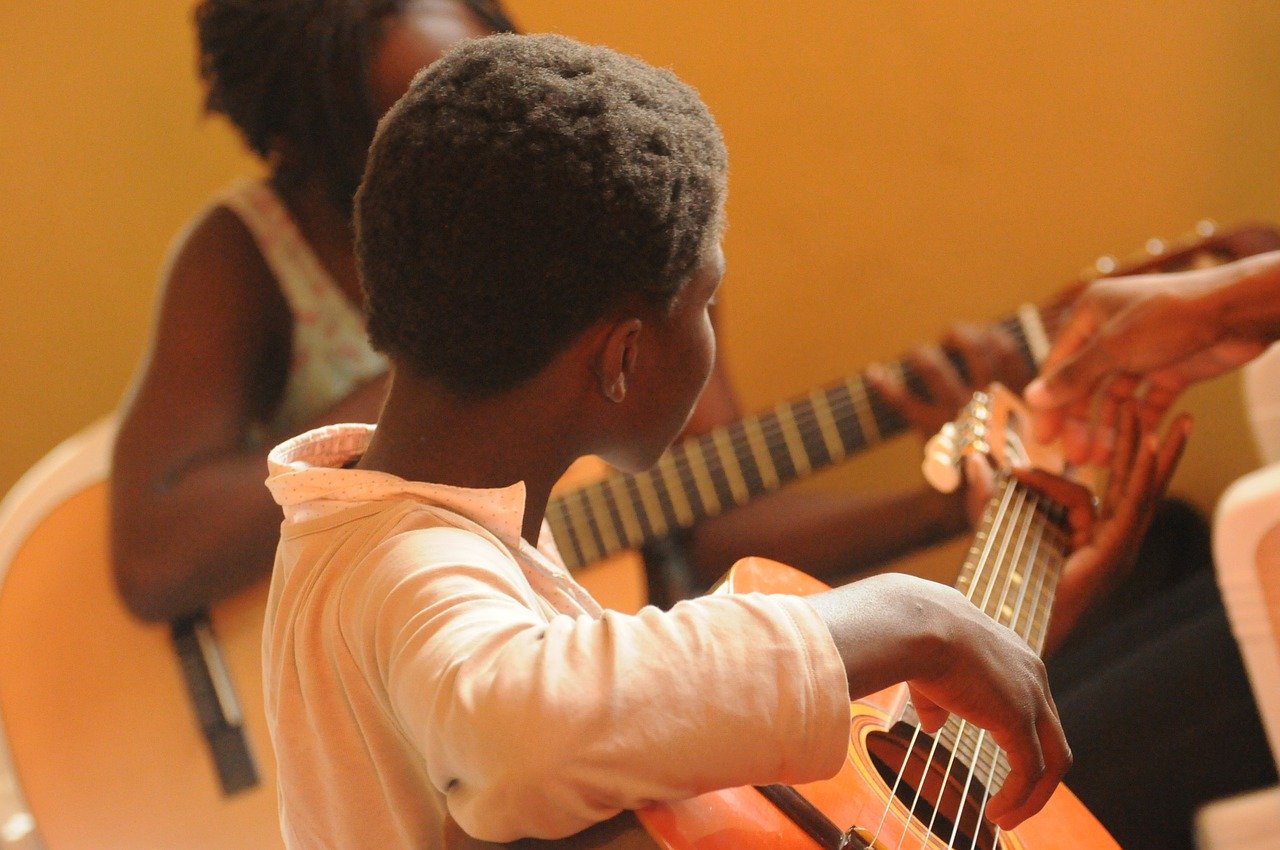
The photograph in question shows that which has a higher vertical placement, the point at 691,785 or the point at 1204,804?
the point at 691,785

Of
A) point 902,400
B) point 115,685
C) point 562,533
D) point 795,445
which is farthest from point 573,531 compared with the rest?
point 115,685

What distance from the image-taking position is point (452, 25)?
3.41 ft

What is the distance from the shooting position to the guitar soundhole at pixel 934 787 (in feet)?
2.05

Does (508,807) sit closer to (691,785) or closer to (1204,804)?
(691,785)

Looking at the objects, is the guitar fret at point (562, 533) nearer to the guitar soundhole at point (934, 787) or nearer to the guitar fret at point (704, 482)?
the guitar fret at point (704, 482)

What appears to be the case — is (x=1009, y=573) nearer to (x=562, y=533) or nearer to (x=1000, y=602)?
(x=1000, y=602)

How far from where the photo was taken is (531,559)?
2.05ft

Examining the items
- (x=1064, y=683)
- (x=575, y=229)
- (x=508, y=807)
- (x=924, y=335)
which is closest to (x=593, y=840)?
(x=508, y=807)

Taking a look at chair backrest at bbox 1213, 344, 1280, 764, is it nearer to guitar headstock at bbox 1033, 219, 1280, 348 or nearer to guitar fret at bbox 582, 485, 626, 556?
guitar headstock at bbox 1033, 219, 1280, 348

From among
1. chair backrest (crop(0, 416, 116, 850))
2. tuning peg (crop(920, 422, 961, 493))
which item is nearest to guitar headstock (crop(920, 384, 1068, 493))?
tuning peg (crop(920, 422, 961, 493))

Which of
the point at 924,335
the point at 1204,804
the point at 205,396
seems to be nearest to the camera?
the point at 1204,804

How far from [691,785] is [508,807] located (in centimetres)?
7

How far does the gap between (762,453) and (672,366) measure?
58 centimetres

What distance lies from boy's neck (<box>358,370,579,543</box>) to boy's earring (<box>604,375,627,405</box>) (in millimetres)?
29
